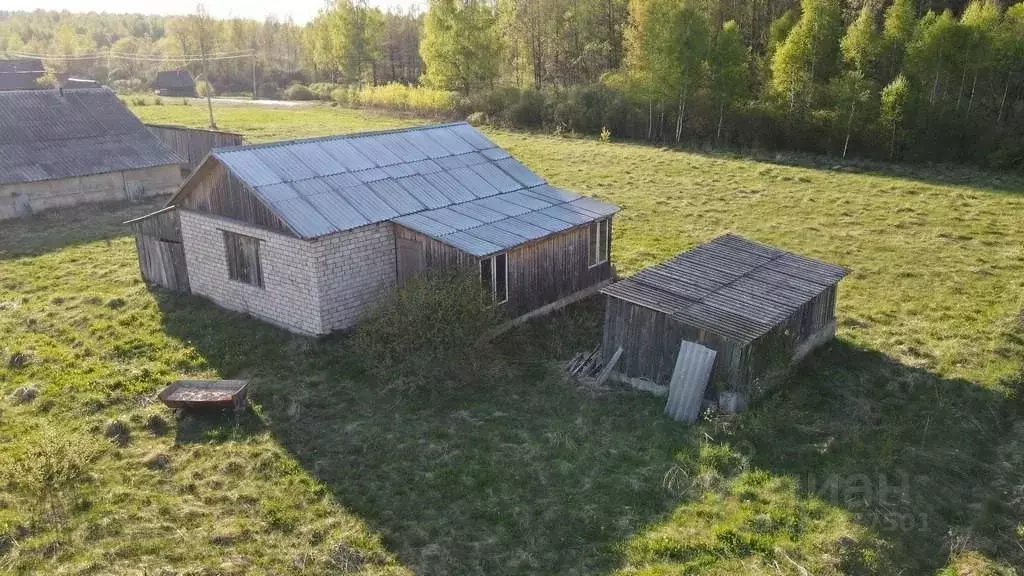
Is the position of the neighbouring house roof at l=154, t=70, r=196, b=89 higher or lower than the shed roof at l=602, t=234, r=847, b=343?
higher

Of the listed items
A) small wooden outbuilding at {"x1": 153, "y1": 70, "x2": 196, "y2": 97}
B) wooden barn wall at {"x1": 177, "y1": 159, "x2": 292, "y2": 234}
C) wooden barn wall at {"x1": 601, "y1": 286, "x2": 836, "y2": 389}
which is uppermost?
small wooden outbuilding at {"x1": 153, "y1": 70, "x2": 196, "y2": 97}

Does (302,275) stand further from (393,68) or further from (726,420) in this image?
(393,68)

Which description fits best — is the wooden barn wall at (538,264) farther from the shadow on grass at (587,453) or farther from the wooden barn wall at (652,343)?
the wooden barn wall at (652,343)

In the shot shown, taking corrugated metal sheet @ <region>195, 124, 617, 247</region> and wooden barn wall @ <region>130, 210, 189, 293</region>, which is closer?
corrugated metal sheet @ <region>195, 124, 617, 247</region>

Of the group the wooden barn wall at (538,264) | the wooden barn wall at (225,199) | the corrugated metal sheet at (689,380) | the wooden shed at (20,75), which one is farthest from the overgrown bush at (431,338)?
the wooden shed at (20,75)

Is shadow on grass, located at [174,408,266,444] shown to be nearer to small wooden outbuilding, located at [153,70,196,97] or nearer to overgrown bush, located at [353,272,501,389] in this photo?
overgrown bush, located at [353,272,501,389]

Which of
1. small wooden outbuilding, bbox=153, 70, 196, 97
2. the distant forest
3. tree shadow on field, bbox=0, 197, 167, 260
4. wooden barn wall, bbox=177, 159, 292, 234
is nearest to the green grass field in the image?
wooden barn wall, bbox=177, 159, 292, 234
